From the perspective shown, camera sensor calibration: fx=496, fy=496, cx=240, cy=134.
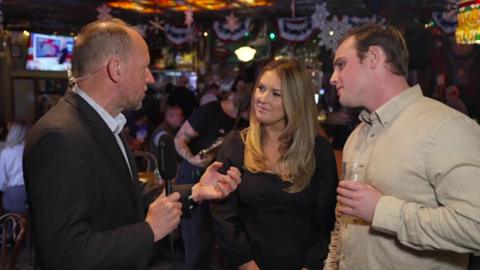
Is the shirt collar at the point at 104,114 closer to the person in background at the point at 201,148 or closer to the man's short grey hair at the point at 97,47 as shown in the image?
the man's short grey hair at the point at 97,47

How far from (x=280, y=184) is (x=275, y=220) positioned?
179 mm

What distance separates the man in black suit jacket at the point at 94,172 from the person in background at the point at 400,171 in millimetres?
677

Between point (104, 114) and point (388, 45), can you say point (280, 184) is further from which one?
point (104, 114)

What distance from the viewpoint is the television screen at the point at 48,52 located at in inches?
400

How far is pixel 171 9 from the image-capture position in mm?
9133

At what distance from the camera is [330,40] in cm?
659

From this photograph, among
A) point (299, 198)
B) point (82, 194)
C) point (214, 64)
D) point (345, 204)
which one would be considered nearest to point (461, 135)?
point (345, 204)

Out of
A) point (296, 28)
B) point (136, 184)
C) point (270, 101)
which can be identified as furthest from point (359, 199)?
point (296, 28)

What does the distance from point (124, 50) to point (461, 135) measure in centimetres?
113

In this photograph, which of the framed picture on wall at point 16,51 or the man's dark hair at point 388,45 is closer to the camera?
the man's dark hair at point 388,45

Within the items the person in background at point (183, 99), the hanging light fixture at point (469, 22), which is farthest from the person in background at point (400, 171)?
the person in background at point (183, 99)

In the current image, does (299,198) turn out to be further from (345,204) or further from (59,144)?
(59,144)

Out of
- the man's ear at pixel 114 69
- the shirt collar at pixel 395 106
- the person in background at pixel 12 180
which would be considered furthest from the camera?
the person in background at pixel 12 180

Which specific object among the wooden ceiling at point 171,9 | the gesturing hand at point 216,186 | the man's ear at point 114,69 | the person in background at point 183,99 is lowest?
the person in background at point 183,99
